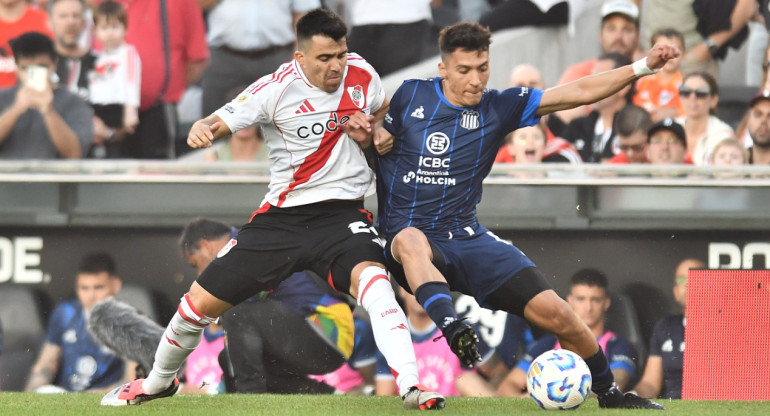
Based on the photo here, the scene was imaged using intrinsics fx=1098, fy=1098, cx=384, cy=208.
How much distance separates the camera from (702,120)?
8523 millimetres

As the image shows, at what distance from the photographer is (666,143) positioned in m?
8.38

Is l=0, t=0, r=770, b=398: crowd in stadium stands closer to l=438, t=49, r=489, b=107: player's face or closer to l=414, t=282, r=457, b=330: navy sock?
l=438, t=49, r=489, b=107: player's face

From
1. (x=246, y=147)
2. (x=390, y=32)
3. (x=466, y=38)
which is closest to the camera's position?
(x=466, y=38)

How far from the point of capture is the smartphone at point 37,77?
8.60m

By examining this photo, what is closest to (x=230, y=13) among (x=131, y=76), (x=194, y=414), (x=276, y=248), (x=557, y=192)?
(x=131, y=76)

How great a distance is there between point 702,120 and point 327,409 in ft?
13.8

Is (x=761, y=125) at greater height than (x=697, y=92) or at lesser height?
lesser

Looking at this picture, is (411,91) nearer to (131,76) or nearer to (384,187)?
(384,187)

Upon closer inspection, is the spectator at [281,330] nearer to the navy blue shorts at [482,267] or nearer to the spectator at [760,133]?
the navy blue shorts at [482,267]

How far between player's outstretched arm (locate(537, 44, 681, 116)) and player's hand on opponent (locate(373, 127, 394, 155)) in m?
0.82

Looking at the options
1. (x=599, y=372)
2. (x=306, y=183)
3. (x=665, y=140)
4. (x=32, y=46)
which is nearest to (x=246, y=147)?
(x=32, y=46)

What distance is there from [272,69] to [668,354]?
3.80m

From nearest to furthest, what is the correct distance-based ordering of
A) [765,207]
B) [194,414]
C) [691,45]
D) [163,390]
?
[194,414] → [163,390] → [765,207] → [691,45]

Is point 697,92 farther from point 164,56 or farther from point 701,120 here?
point 164,56
